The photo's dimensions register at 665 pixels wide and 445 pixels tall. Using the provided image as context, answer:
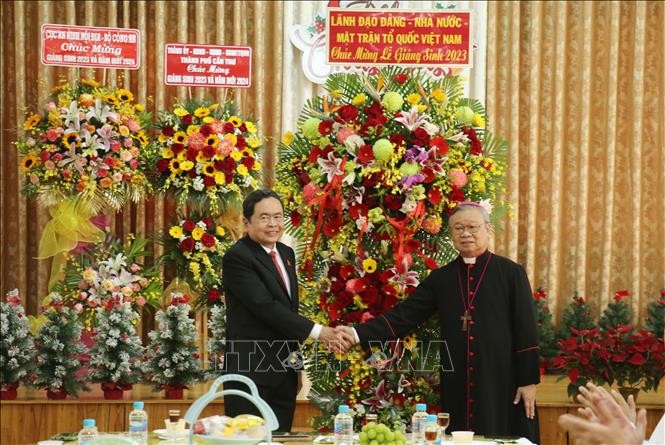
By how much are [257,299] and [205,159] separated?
1.74 meters

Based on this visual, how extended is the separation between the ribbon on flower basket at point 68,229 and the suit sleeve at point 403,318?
227cm

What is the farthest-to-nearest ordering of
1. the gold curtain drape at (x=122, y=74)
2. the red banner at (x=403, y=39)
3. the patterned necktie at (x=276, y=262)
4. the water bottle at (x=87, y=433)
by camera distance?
1. the gold curtain drape at (x=122, y=74)
2. the red banner at (x=403, y=39)
3. the patterned necktie at (x=276, y=262)
4. the water bottle at (x=87, y=433)

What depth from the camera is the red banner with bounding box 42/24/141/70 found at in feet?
19.0

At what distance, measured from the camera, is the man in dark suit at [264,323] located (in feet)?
13.8

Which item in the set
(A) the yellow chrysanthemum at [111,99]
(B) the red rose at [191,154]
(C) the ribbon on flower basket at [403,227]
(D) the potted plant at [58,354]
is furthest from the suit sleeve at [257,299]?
(A) the yellow chrysanthemum at [111,99]

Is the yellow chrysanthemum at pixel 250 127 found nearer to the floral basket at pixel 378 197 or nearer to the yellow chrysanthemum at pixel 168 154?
the yellow chrysanthemum at pixel 168 154

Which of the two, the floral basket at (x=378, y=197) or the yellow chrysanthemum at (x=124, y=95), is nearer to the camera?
the floral basket at (x=378, y=197)

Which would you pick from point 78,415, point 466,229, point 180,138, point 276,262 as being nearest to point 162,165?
point 180,138

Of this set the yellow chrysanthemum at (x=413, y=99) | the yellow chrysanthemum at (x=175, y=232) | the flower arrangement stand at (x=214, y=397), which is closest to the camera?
the flower arrangement stand at (x=214, y=397)

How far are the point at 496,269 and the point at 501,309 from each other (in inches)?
6.6

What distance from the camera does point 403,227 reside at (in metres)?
4.20

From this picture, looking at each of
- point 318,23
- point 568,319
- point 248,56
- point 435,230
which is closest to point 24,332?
point 248,56

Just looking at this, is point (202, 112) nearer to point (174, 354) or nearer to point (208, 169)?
point (208, 169)

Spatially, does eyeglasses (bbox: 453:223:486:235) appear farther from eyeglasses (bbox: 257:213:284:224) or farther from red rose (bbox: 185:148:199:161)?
red rose (bbox: 185:148:199:161)
